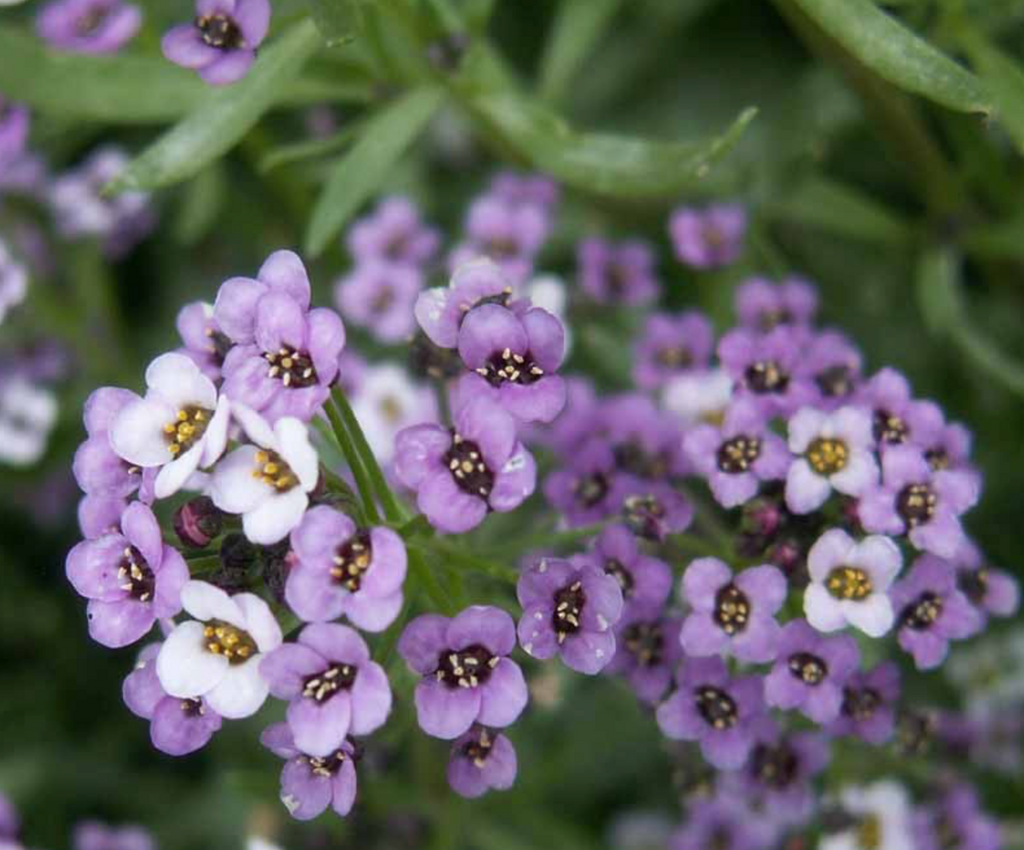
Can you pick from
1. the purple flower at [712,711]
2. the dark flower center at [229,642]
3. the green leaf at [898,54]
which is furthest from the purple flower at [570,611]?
the green leaf at [898,54]

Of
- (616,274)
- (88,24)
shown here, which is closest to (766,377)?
(616,274)

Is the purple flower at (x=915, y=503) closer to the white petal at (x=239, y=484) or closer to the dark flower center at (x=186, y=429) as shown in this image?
the white petal at (x=239, y=484)

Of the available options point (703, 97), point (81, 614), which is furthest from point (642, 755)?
point (703, 97)

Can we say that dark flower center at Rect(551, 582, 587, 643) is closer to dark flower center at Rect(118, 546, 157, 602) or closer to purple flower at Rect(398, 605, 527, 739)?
purple flower at Rect(398, 605, 527, 739)

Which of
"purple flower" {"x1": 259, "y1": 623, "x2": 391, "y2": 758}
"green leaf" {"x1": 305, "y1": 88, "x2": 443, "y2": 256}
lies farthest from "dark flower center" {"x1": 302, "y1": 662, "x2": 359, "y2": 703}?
"green leaf" {"x1": 305, "y1": 88, "x2": 443, "y2": 256}

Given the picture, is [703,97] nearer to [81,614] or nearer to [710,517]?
[710,517]

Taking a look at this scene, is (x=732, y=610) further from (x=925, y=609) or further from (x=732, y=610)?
(x=925, y=609)
